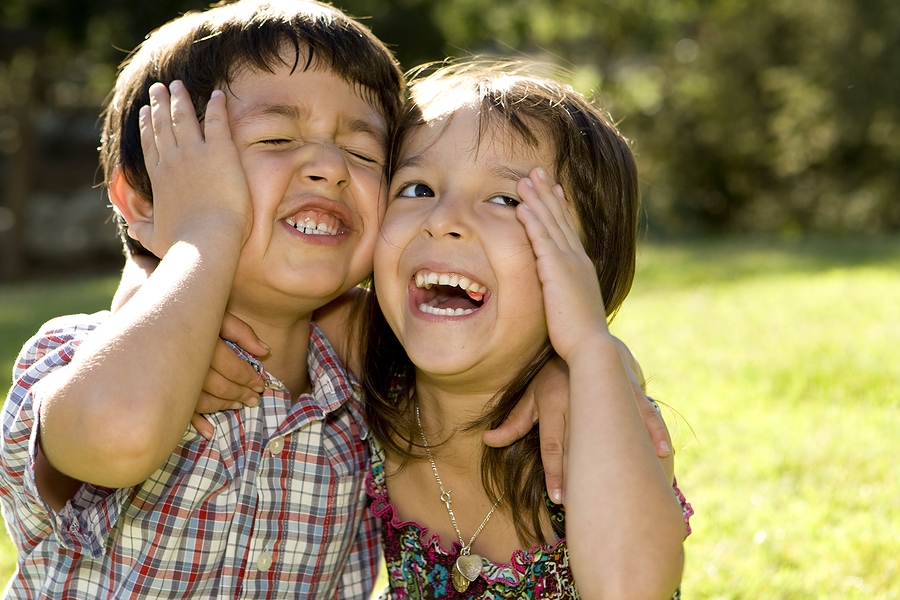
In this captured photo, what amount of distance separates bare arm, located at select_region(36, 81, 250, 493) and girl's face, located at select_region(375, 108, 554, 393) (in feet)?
1.34

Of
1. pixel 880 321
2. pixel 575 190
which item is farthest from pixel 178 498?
pixel 880 321

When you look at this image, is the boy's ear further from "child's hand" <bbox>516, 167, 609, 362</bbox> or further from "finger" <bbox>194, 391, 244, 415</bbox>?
"child's hand" <bbox>516, 167, 609, 362</bbox>

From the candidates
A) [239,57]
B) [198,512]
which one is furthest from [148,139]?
[198,512]

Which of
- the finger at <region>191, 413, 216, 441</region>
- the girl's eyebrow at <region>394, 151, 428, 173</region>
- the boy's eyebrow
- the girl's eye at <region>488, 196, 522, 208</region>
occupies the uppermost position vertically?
the girl's eyebrow at <region>394, 151, 428, 173</region>

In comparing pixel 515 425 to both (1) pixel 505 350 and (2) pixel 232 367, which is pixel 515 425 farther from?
(2) pixel 232 367

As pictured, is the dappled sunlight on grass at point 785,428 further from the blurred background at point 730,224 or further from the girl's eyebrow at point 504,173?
the girl's eyebrow at point 504,173

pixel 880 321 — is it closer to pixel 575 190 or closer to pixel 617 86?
pixel 575 190

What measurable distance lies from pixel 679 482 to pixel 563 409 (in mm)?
1724

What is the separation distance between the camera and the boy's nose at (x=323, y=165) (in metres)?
2.27

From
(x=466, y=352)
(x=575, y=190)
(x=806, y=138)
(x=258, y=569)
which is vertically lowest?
(x=258, y=569)

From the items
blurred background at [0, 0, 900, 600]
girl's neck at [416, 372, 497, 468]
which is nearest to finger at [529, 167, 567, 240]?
blurred background at [0, 0, 900, 600]

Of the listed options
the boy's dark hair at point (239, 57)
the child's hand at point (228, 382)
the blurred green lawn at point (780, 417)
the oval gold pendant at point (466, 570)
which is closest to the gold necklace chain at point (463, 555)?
the oval gold pendant at point (466, 570)

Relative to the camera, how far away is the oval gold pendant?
2334 millimetres

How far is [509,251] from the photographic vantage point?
7.03ft
